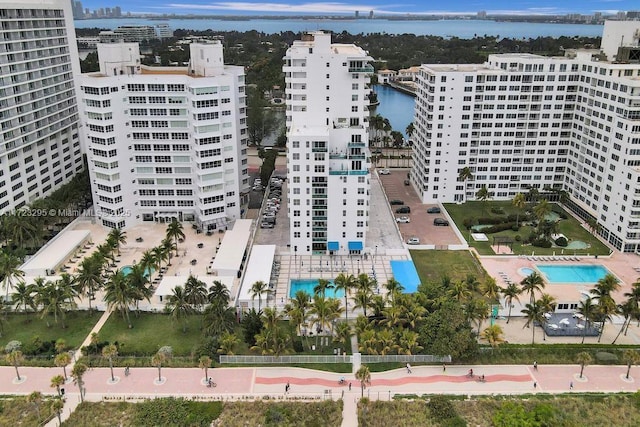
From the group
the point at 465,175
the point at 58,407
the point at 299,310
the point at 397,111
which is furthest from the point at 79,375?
the point at 397,111

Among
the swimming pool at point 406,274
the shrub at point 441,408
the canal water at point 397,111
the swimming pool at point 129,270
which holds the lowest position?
the shrub at point 441,408

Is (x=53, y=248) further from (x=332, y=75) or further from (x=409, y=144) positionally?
(x=409, y=144)

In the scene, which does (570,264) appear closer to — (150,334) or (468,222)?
(468,222)

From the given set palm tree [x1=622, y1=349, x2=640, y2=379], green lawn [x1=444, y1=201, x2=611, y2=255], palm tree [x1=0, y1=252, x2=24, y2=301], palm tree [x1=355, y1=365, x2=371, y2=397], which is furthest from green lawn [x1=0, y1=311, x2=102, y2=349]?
palm tree [x1=622, y1=349, x2=640, y2=379]

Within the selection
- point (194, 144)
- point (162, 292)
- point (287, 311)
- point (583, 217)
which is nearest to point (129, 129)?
point (194, 144)

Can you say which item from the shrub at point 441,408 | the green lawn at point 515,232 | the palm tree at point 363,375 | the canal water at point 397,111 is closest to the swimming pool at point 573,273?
the green lawn at point 515,232

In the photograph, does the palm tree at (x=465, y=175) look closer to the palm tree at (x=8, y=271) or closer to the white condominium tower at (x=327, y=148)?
the white condominium tower at (x=327, y=148)
